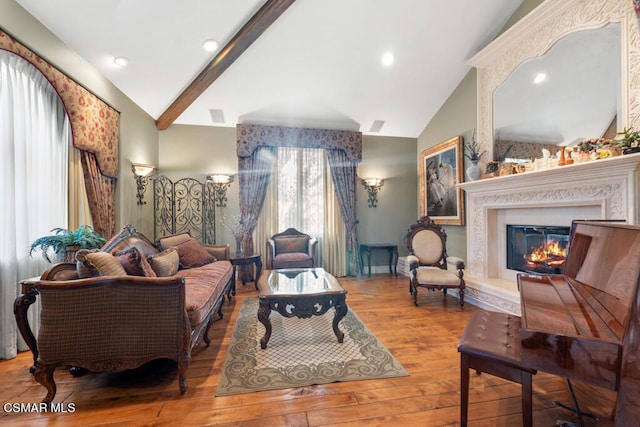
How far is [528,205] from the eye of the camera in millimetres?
2936

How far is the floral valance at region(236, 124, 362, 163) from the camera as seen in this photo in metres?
4.69

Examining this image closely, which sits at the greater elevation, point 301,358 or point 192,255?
point 192,255

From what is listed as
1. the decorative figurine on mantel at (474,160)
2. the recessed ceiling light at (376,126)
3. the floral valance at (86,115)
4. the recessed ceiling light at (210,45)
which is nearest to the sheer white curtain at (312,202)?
the recessed ceiling light at (376,126)

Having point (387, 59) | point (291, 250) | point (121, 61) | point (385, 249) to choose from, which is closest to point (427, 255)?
point (385, 249)

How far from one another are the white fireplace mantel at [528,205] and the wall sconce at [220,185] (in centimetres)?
383

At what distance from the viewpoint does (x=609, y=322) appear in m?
1.06

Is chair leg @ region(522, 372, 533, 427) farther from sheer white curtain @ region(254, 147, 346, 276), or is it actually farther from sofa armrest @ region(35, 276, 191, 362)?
sheer white curtain @ region(254, 147, 346, 276)

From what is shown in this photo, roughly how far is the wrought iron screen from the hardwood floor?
8.53 ft

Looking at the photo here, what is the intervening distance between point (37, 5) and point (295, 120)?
10.7 feet

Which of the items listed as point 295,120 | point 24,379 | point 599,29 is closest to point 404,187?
point 295,120

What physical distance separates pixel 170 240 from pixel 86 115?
1.72 meters

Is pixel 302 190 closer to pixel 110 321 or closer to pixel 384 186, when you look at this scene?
pixel 384 186

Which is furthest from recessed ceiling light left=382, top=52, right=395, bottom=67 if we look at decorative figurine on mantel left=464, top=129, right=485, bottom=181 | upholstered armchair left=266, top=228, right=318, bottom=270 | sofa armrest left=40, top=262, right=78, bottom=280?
sofa armrest left=40, top=262, right=78, bottom=280

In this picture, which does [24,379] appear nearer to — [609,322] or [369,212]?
[609,322]
